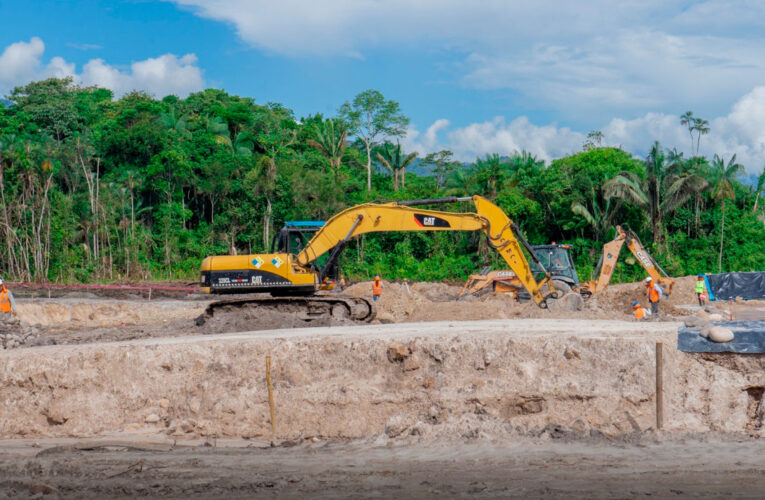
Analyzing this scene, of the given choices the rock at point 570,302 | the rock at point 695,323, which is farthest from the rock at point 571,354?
the rock at point 570,302

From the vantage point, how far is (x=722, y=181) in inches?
1363

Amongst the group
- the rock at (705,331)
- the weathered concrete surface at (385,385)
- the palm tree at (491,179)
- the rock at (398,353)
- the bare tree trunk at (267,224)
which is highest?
the palm tree at (491,179)

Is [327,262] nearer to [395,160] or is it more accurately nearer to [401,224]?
[401,224]

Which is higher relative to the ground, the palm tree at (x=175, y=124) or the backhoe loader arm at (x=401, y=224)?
the palm tree at (x=175, y=124)

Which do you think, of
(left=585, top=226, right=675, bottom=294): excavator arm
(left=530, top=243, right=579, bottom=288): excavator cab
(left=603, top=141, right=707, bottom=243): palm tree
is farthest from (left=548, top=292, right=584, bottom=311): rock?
(left=603, top=141, right=707, bottom=243): palm tree

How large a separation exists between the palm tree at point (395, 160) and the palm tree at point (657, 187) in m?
13.7

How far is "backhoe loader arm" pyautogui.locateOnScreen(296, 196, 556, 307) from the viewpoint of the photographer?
16422 millimetres

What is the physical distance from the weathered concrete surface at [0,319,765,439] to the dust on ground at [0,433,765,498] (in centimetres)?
60

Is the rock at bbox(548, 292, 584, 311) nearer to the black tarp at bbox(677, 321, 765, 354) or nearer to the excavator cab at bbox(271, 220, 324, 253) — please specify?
the excavator cab at bbox(271, 220, 324, 253)

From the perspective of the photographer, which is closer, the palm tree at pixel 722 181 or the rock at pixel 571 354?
the rock at pixel 571 354

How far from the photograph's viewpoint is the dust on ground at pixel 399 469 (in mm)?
7152

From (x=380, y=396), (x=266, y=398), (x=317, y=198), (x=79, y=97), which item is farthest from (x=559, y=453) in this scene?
(x=79, y=97)

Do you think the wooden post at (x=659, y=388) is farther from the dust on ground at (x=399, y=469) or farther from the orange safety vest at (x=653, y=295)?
the orange safety vest at (x=653, y=295)

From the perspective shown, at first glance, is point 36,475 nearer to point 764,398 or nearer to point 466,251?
point 764,398
